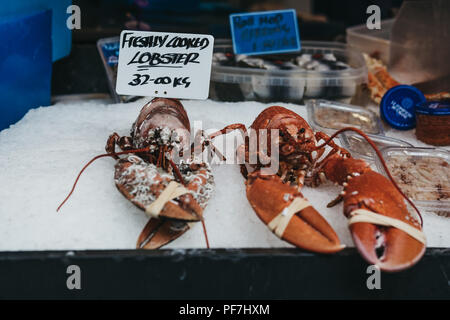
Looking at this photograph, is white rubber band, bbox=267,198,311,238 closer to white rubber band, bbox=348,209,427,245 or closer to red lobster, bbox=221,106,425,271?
red lobster, bbox=221,106,425,271

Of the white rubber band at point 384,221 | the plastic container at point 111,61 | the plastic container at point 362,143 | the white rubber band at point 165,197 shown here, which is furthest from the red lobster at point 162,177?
the plastic container at point 111,61

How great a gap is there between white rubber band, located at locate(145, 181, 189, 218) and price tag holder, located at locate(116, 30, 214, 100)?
46 centimetres

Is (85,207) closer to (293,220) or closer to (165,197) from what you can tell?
(165,197)

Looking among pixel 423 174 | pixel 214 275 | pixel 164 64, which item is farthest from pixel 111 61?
pixel 423 174

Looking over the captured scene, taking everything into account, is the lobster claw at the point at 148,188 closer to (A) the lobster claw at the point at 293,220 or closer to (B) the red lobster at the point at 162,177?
(B) the red lobster at the point at 162,177

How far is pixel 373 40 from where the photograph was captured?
262cm

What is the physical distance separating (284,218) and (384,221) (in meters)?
0.25

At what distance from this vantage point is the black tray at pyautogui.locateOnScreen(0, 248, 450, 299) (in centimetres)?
94

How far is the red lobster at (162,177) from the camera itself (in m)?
0.97

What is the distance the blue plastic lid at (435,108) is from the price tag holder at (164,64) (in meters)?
1.02

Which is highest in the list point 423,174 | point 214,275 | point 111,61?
point 111,61

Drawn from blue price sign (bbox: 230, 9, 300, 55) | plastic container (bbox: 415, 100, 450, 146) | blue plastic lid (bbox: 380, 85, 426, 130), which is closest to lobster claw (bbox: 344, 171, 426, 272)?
plastic container (bbox: 415, 100, 450, 146)

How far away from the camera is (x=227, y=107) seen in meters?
1.99
